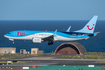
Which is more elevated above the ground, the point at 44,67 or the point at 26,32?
the point at 26,32

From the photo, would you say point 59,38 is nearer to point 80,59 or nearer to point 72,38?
point 72,38

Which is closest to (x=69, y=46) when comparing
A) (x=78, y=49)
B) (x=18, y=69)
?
(x=78, y=49)

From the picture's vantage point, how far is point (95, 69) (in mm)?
77250

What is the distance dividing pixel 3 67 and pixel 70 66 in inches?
738

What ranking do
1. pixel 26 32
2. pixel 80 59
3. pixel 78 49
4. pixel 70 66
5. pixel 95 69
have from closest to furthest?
pixel 95 69 → pixel 70 66 → pixel 80 59 → pixel 26 32 → pixel 78 49

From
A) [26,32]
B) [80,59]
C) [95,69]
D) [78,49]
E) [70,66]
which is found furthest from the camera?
[78,49]

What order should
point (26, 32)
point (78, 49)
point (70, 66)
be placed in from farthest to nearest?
point (78, 49) < point (26, 32) < point (70, 66)

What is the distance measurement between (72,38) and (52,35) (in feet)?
24.5

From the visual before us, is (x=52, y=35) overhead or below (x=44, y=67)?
overhead

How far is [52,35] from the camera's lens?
337 ft

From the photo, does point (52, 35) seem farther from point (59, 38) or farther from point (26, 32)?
point (26, 32)

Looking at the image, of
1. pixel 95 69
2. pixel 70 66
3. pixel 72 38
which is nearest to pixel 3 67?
pixel 70 66

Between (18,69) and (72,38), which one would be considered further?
(72,38)

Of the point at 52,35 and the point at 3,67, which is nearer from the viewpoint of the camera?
the point at 3,67
